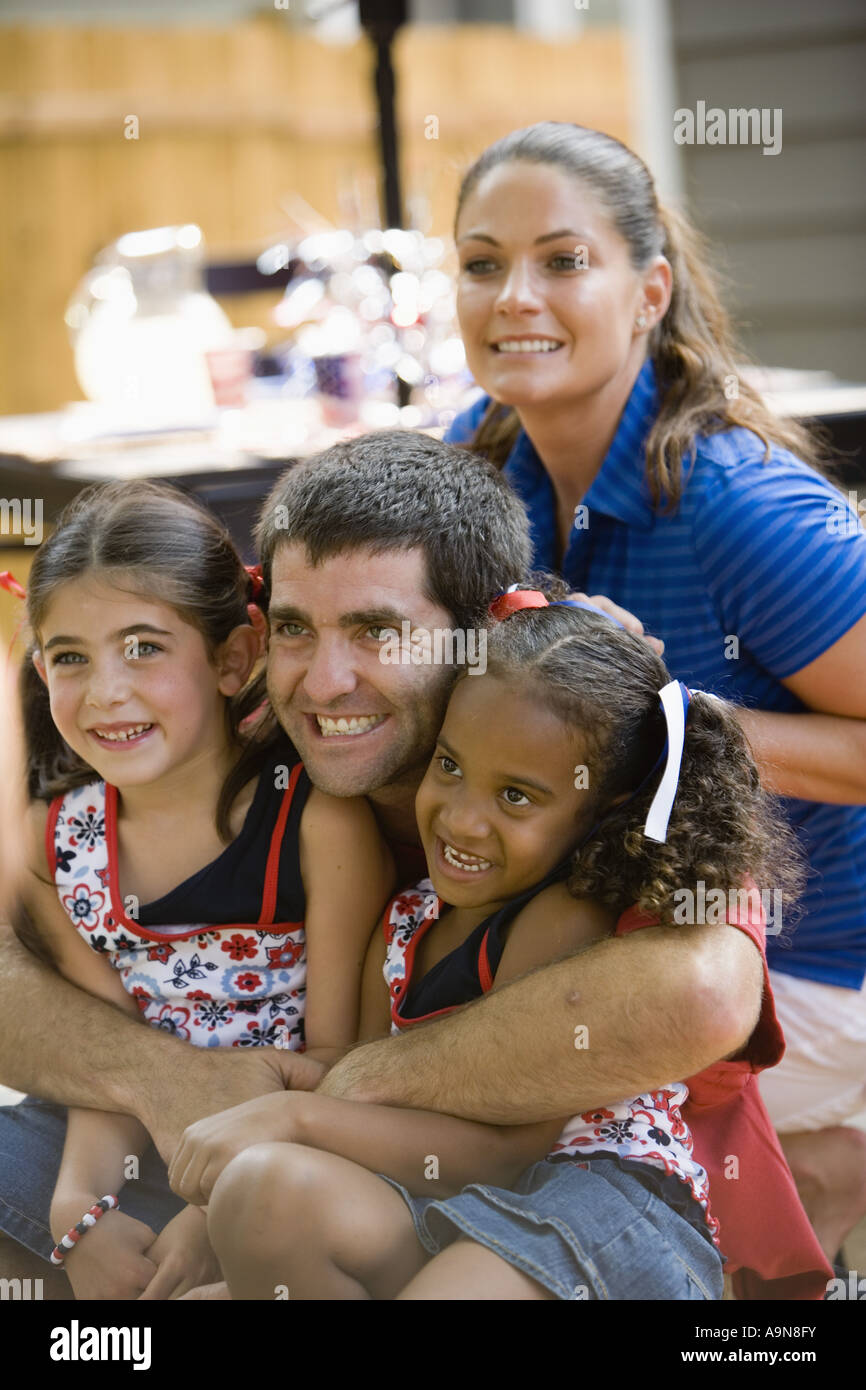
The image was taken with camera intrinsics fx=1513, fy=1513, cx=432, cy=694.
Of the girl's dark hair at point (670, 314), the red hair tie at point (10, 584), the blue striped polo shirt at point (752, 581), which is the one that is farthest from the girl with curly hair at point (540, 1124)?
the red hair tie at point (10, 584)

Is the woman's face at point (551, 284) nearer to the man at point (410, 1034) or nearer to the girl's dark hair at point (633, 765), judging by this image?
the man at point (410, 1034)

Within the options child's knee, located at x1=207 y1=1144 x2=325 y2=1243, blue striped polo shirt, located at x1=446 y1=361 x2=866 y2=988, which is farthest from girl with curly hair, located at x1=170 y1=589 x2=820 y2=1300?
blue striped polo shirt, located at x1=446 y1=361 x2=866 y2=988

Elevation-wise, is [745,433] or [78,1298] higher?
[745,433]

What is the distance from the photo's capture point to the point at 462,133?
625 centimetres

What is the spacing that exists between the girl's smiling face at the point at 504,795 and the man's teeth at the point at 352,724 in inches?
3.6

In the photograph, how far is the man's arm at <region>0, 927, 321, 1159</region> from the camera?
1328 mm

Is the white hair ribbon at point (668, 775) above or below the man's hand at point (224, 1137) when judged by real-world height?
above

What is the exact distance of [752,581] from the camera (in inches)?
59.0

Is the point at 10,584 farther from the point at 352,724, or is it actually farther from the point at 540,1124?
the point at 540,1124

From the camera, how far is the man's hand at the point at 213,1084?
1.32 m

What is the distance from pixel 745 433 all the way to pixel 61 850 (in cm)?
83
